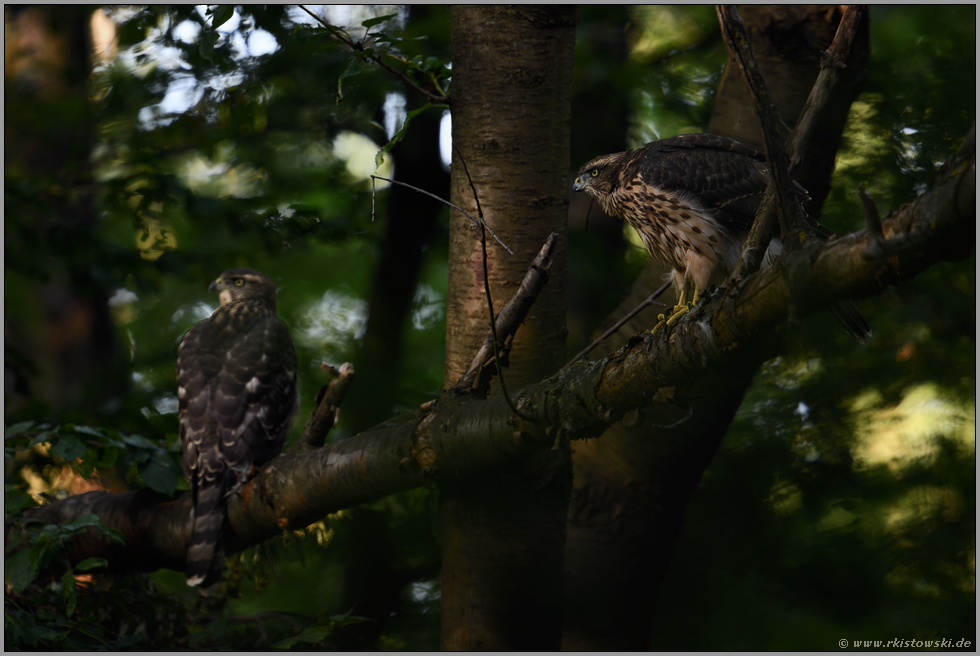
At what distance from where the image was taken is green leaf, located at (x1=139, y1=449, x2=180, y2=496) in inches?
144

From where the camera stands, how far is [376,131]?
5871 millimetres

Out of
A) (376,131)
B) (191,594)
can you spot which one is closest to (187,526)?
(191,594)

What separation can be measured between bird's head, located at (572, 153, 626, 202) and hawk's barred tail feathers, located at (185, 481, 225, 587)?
2534 mm

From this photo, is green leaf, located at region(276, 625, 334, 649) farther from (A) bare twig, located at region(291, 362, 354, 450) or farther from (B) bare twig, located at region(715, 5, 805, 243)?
(B) bare twig, located at region(715, 5, 805, 243)

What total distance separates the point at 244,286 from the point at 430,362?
5.42ft

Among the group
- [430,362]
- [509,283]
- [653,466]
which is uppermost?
[509,283]

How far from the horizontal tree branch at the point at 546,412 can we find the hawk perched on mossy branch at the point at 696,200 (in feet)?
4.07

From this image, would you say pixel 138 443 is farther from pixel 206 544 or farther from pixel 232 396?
pixel 232 396

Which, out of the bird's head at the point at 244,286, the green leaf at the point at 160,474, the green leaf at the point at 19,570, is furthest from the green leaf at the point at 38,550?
the bird's head at the point at 244,286

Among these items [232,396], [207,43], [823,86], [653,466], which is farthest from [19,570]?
[823,86]

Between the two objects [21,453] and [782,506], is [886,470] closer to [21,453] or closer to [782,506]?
[782,506]

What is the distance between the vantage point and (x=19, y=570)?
2750 millimetres

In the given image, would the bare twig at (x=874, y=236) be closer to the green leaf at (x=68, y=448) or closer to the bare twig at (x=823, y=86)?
the bare twig at (x=823, y=86)

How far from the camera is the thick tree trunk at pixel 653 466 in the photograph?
136 inches
